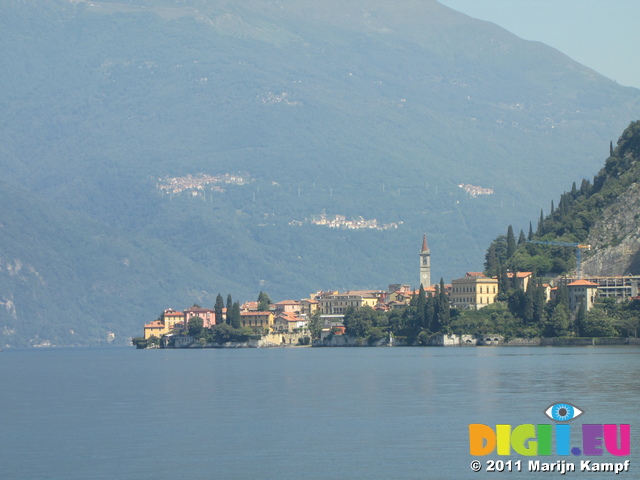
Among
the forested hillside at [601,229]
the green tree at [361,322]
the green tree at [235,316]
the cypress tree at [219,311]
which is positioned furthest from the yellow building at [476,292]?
the cypress tree at [219,311]

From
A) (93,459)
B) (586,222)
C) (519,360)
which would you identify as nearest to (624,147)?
(586,222)

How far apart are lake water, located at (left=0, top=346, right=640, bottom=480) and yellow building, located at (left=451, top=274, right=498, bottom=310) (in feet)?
201

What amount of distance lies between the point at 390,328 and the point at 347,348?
8.41 m

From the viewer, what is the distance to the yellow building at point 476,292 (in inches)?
6732

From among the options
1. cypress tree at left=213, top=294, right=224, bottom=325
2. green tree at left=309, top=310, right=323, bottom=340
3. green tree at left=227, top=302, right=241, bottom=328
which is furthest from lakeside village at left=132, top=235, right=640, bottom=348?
cypress tree at left=213, top=294, right=224, bottom=325

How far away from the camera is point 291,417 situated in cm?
6462

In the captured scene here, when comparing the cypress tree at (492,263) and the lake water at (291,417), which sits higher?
the cypress tree at (492,263)

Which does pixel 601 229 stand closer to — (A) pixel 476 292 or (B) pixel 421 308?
(A) pixel 476 292

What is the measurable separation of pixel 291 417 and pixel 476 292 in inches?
4289

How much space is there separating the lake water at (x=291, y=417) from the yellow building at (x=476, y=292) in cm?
6117

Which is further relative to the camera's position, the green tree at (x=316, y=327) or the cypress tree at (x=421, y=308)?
the green tree at (x=316, y=327)

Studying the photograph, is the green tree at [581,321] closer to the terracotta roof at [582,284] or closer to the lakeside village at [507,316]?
the lakeside village at [507,316]

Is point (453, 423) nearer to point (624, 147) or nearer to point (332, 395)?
point (332, 395)

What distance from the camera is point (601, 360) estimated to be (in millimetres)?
110438
